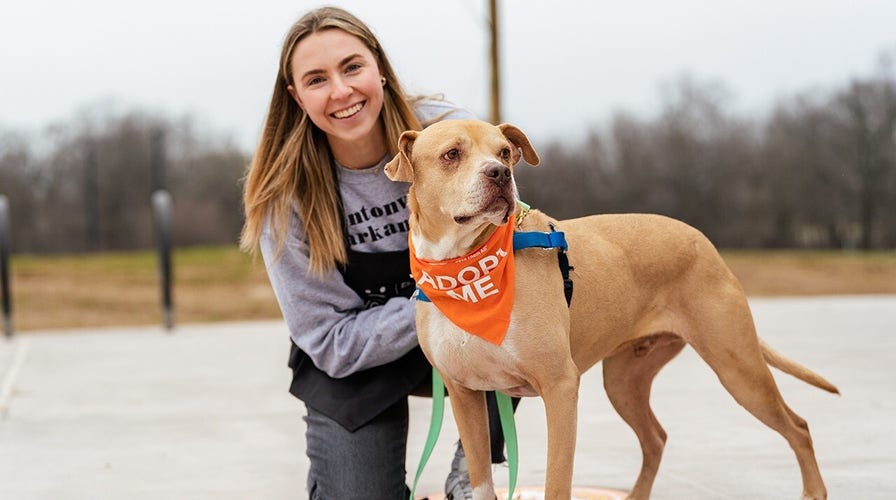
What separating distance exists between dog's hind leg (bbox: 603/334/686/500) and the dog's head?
995 millimetres

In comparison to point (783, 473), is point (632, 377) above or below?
above

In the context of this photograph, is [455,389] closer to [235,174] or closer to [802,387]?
[802,387]

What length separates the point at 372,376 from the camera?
372cm

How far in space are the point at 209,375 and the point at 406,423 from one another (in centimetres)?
386

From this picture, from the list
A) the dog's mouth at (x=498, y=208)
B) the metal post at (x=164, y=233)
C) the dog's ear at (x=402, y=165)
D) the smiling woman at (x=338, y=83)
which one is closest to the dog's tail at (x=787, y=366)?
the dog's mouth at (x=498, y=208)

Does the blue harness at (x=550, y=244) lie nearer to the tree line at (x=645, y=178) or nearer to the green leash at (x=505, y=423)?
Answer: the green leash at (x=505, y=423)

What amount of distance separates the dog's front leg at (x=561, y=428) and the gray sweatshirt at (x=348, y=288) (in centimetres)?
84

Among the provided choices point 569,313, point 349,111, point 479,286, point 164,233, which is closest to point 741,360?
point 569,313

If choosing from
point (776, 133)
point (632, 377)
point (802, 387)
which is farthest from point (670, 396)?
point (776, 133)

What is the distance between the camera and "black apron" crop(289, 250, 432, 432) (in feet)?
12.0

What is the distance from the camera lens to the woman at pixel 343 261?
3.58 metres

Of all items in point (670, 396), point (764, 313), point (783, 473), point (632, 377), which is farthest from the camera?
point (764, 313)

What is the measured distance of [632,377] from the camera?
3643mm

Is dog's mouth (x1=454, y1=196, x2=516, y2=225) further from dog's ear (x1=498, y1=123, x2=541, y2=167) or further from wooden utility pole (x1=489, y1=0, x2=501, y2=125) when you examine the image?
Result: wooden utility pole (x1=489, y1=0, x2=501, y2=125)
